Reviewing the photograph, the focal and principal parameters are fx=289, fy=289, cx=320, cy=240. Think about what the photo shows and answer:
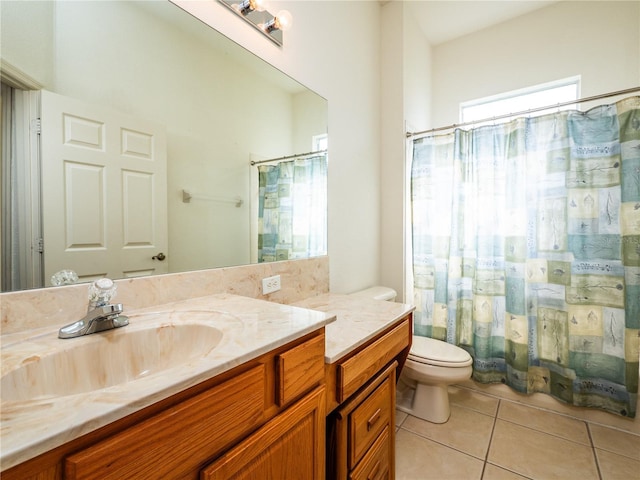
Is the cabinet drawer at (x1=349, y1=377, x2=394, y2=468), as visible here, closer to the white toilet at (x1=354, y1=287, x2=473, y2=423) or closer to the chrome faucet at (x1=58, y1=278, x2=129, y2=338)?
the white toilet at (x1=354, y1=287, x2=473, y2=423)

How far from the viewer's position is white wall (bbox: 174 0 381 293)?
1467mm

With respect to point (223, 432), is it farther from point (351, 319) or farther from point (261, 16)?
point (261, 16)

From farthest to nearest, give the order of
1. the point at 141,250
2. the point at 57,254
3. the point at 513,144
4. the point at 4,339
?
the point at 513,144 → the point at 141,250 → the point at 57,254 → the point at 4,339

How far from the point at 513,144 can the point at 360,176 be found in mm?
1038

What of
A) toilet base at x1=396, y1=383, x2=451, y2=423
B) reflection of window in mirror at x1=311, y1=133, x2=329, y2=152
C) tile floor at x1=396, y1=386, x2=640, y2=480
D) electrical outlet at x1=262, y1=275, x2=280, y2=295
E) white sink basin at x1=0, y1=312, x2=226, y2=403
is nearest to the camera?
white sink basin at x1=0, y1=312, x2=226, y2=403

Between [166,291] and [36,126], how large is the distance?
55cm

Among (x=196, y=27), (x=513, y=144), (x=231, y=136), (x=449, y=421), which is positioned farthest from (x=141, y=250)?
(x=513, y=144)

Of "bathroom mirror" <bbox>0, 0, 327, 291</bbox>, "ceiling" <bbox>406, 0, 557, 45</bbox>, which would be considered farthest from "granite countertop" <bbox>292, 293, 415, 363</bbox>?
"ceiling" <bbox>406, 0, 557, 45</bbox>

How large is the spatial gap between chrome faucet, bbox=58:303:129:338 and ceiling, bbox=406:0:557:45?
8.84 feet

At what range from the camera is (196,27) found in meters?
1.05

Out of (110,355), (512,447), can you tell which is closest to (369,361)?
(110,355)

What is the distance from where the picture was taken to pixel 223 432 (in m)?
0.55

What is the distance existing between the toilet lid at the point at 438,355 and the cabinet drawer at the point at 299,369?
45.3 inches

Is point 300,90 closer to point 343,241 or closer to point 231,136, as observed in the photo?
A: point 231,136
